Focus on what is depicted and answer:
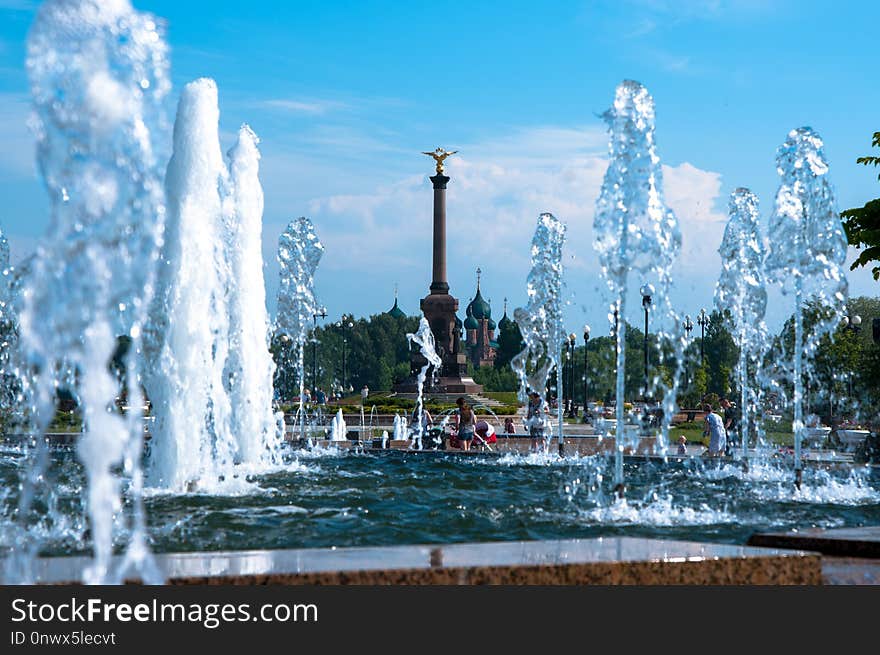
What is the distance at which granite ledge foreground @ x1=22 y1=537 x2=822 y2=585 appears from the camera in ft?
16.8

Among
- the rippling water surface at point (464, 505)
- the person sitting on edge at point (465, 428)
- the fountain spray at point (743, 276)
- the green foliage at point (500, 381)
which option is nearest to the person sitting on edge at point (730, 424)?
the fountain spray at point (743, 276)

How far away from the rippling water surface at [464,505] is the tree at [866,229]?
10.2m

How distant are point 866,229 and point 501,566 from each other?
23.6 meters

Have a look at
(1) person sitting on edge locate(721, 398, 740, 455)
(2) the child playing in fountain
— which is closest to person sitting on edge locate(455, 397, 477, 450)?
(2) the child playing in fountain

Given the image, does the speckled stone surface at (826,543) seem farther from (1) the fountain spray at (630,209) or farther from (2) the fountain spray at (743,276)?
(2) the fountain spray at (743,276)

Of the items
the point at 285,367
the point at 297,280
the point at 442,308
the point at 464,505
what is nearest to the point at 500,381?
the point at 285,367

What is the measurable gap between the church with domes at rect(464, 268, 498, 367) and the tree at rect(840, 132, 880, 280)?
120 meters

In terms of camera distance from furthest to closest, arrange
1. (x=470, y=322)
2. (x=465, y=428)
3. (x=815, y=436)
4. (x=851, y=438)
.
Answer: (x=470, y=322), (x=815, y=436), (x=851, y=438), (x=465, y=428)

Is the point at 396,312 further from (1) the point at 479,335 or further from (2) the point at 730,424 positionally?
(2) the point at 730,424

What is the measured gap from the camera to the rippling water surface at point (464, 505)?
31.2 ft

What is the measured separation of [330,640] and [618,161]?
905cm

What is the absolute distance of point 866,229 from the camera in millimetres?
26656

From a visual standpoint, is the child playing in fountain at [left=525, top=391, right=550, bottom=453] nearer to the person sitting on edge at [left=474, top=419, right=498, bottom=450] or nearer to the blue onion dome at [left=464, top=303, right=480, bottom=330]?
the person sitting on edge at [left=474, top=419, right=498, bottom=450]

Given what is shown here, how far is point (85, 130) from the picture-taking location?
6.49 meters
